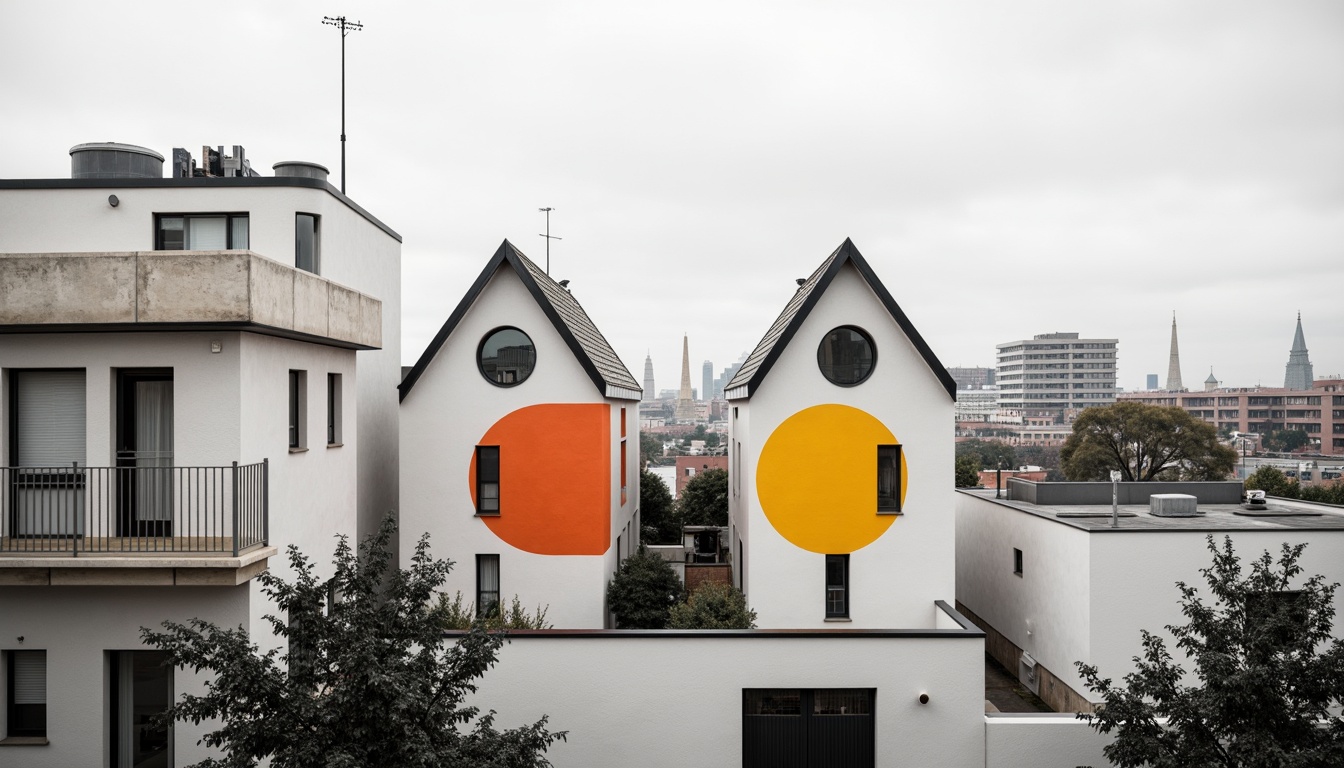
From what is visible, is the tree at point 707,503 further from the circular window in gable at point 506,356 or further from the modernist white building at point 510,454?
the circular window in gable at point 506,356

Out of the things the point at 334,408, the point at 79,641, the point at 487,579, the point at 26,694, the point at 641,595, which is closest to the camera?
the point at 79,641

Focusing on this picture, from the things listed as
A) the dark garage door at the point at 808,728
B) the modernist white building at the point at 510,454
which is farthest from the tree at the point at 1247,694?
the modernist white building at the point at 510,454

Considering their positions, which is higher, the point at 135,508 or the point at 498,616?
the point at 135,508

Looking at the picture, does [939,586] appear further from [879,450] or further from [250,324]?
[250,324]

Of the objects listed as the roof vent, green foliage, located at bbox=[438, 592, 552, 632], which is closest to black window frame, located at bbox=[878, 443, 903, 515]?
the roof vent

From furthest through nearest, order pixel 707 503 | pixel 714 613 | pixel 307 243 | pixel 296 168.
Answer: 1. pixel 707 503
2. pixel 296 168
3. pixel 714 613
4. pixel 307 243

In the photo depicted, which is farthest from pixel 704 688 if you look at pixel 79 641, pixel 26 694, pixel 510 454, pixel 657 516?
pixel 657 516

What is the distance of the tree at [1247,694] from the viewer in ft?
33.6

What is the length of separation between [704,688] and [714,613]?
3.32 metres

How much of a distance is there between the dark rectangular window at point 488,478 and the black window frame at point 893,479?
8916mm

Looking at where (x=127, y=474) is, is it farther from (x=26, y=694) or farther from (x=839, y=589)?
(x=839, y=589)

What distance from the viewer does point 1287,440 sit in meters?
122

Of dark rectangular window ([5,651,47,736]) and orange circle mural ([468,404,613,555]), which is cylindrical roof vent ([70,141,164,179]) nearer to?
orange circle mural ([468,404,613,555])

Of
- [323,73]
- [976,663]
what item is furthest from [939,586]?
[323,73]
